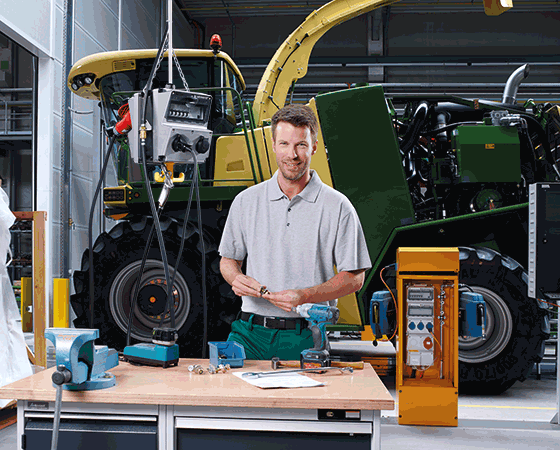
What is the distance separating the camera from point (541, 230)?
13.4 feet

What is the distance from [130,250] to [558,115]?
13.9ft

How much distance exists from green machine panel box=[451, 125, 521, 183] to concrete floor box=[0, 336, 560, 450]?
194cm

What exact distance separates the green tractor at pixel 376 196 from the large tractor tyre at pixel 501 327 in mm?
10

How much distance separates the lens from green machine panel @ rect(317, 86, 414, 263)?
466 cm

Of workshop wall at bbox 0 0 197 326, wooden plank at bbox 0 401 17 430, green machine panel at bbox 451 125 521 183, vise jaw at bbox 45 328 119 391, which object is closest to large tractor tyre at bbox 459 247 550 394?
green machine panel at bbox 451 125 521 183

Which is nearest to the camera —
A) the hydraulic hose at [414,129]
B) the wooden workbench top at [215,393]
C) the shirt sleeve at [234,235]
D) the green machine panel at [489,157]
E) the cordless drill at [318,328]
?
the wooden workbench top at [215,393]

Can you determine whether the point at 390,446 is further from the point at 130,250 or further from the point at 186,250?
the point at 130,250

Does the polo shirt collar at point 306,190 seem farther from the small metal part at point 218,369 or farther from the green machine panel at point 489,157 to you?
the green machine panel at point 489,157

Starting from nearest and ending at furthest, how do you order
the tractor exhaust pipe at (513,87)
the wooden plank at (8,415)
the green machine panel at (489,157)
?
the wooden plank at (8,415) < the green machine panel at (489,157) < the tractor exhaust pipe at (513,87)

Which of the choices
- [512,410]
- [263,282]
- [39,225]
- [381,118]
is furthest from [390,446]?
[39,225]

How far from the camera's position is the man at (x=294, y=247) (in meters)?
2.39

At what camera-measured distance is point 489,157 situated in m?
4.89

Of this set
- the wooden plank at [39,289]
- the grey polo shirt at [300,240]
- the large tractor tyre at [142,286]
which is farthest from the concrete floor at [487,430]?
the grey polo shirt at [300,240]

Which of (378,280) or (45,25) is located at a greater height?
A: (45,25)
